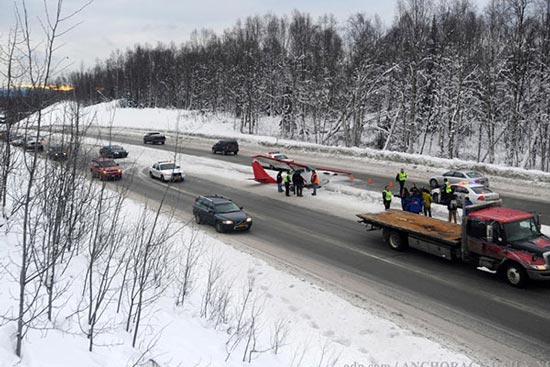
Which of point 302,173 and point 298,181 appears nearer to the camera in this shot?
point 298,181

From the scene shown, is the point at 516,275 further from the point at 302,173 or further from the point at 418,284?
the point at 302,173

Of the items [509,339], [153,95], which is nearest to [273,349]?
[509,339]

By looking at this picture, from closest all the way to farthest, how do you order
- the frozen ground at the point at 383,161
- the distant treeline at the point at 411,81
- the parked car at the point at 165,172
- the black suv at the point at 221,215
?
the black suv at the point at 221,215 < the frozen ground at the point at 383,161 < the parked car at the point at 165,172 < the distant treeline at the point at 411,81

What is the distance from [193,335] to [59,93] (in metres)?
6.59

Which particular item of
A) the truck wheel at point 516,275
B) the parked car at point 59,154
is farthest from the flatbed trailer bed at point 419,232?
the parked car at point 59,154

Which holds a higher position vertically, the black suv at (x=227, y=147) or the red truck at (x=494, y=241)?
the black suv at (x=227, y=147)

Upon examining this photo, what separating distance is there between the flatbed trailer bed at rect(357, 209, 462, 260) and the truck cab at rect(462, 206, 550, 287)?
0.49 meters

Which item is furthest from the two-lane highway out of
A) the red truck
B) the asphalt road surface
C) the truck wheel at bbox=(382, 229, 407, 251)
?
the truck wheel at bbox=(382, 229, 407, 251)

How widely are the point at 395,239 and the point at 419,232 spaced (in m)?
1.34

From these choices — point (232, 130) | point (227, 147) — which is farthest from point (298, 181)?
point (232, 130)

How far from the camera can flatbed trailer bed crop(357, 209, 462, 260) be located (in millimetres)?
14104

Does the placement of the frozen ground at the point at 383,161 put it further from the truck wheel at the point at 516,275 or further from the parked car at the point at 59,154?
the truck wheel at the point at 516,275

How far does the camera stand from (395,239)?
52.7ft

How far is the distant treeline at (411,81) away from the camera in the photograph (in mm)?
43219
